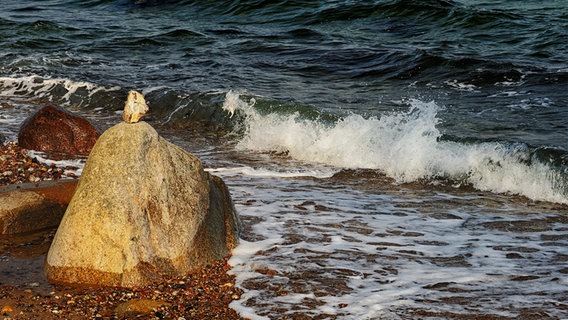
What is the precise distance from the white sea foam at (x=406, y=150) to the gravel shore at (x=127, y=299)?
3732 mm

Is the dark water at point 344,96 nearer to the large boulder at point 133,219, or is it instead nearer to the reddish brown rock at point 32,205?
the large boulder at point 133,219


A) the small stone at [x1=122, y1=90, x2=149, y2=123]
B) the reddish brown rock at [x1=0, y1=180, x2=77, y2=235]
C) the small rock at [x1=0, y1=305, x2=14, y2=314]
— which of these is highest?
the small stone at [x1=122, y1=90, x2=149, y2=123]

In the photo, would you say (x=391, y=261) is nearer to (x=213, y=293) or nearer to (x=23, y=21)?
(x=213, y=293)

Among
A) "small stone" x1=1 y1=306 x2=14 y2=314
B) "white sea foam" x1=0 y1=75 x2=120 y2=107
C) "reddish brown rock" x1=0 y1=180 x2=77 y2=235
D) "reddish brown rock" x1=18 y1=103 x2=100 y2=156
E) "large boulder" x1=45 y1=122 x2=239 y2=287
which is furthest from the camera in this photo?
"white sea foam" x1=0 y1=75 x2=120 y2=107

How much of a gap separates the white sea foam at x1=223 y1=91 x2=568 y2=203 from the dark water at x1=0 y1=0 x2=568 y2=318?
0.9 inches

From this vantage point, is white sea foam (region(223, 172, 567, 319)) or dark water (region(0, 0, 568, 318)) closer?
white sea foam (region(223, 172, 567, 319))

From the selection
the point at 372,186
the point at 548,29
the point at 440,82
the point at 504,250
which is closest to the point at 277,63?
the point at 440,82

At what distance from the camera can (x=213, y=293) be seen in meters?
5.28

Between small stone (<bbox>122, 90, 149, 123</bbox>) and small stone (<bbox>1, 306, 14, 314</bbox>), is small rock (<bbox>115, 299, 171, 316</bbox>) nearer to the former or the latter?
small stone (<bbox>1, 306, 14, 314</bbox>)

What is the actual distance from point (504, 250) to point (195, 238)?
219 centimetres

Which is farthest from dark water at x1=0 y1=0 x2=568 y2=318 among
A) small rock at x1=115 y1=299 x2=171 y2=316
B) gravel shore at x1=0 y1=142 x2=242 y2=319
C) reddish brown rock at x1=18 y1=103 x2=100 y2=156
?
reddish brown rock at x1=18 y1=103 x2=100 y2=156

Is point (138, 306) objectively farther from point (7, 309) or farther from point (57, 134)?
point (57, 134)

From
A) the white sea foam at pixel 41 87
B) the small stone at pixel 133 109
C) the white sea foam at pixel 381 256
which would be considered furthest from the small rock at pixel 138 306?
the white sea foam at pixel 41 87

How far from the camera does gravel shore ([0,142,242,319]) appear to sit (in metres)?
4.96
